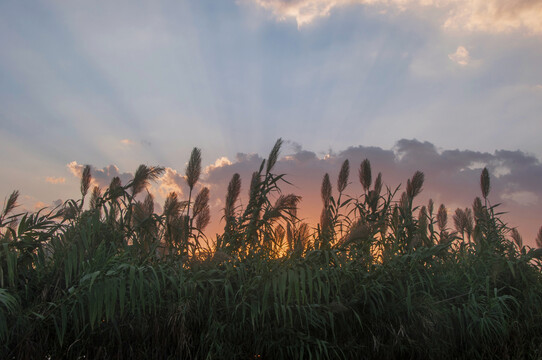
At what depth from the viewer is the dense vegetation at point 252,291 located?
304cm

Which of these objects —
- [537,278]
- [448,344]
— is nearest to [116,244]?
[448,344]

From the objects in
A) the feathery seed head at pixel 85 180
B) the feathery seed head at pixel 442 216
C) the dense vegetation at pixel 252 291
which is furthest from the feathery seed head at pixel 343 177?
the feathery seed head at pixel 85 180

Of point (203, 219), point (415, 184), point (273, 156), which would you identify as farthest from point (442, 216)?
point (273, 156)

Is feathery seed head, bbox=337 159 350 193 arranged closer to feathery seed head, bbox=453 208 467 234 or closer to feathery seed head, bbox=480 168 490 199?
feathery seed head, bbox=480 168 490 199

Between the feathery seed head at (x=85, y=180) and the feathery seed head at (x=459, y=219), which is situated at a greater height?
the feathery seed head at (x=85, y=180)

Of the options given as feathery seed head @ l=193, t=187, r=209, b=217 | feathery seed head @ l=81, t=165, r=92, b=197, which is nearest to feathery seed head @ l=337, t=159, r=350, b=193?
feathery seed head @ l=193, t=187, r=209, b=217

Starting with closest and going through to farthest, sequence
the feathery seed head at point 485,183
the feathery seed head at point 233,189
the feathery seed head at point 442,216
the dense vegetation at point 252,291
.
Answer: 1. the dense vegetation at point 252,291
2. the feathery seed head at point 233,189
3. the feathery seed head at point 485,183
4. the feathery seed head at point 442,216

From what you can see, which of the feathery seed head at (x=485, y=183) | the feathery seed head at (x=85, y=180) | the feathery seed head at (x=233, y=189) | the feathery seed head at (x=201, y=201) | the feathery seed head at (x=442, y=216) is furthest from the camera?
the feathery seed head at (x=442, y=216)

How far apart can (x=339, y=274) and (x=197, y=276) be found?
1.11 metres

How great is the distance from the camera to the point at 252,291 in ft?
10.8

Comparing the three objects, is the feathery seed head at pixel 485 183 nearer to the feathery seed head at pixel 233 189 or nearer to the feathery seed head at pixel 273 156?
the feathery seed head at pixel 233 189

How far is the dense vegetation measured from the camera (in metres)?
3.04

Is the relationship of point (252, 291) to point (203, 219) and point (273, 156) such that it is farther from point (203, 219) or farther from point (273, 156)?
point (203, 219)

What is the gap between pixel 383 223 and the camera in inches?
169
